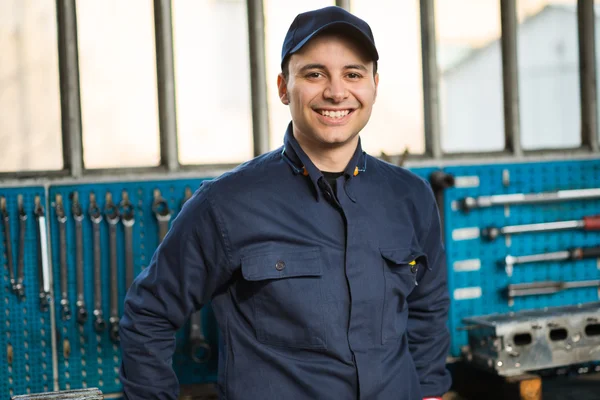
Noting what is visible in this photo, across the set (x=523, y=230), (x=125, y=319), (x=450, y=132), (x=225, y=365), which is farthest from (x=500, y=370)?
(x=125, y=319)

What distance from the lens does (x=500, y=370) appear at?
2.83 meters

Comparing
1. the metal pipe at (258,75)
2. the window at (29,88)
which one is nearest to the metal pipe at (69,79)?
the window at (29,88)

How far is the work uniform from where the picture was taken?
5.36 feet

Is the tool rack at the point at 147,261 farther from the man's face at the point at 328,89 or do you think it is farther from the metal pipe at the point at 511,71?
the man's face at the point at 328,89

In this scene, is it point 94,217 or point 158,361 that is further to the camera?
point 94,217

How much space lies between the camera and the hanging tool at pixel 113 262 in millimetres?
2875

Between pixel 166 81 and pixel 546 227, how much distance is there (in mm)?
2011

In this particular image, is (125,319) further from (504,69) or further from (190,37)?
(504,69)

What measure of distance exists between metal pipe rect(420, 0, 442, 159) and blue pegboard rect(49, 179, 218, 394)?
1224 millimetres

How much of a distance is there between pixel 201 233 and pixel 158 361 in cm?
34

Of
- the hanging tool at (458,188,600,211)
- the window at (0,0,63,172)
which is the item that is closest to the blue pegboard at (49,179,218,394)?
the window at (0,0,63,172)

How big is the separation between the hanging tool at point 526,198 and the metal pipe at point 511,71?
0.26m

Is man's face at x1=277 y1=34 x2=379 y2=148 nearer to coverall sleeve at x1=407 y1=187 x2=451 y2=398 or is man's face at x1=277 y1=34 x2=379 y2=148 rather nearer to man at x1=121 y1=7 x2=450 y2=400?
man at x1=121 y1=7 x2=450 y2=400

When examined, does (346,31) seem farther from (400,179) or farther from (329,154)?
(400,179)
